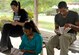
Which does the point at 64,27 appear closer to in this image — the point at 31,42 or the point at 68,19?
the point at 68,19

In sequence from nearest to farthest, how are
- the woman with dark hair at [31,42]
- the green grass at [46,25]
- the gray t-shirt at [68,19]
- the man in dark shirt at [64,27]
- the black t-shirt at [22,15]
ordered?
the woman with dark hair at [31,42] → the man in dark shirt at [64,27] → the gray t-shirt at [68,19] → the black t-shirt at [22,15] → the green grass at [46,25]

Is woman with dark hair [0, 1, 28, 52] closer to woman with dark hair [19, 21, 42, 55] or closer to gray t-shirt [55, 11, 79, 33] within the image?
gray t-shirt [55, 11, 79, 33]

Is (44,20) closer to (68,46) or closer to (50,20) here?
(50,20)

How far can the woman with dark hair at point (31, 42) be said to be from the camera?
2.86 meters

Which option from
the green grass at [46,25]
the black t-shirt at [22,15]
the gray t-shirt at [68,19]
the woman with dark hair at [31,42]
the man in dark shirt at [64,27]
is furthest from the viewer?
the green grass at [46,25]

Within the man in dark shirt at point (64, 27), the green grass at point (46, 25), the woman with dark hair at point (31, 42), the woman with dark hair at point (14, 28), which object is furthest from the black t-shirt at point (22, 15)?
the woman with dark hair at point (31, 42)

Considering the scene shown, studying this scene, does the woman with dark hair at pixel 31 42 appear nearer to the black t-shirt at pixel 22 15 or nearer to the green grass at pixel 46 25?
the black t-shirt at pixel 22 15

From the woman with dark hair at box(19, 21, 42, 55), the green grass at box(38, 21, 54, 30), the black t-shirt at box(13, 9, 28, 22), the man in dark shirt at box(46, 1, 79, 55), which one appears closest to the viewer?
the woman with dark hair at box(19, 21, 42, 55)

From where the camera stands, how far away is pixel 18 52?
9.70 ft

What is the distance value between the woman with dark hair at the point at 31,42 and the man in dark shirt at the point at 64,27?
0.50 metres

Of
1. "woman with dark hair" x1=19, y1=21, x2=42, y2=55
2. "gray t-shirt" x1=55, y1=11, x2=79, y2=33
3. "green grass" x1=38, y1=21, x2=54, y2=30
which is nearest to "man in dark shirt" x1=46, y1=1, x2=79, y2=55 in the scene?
"gray t-shirt" x1=55, y1=11, x2=79, y2=33

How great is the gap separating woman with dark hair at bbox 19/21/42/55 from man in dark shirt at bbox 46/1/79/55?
501 mm

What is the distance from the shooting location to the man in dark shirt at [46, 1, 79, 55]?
3.25 m

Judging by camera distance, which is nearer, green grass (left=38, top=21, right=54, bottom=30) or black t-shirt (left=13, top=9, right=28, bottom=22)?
black t-shirt (left=13, top=9, right=28, bottom=22)
